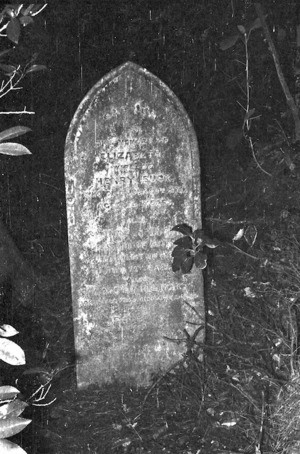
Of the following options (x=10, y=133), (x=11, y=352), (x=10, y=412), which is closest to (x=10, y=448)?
(x=10, y=412)

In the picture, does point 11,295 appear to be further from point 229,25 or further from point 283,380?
point 229,25

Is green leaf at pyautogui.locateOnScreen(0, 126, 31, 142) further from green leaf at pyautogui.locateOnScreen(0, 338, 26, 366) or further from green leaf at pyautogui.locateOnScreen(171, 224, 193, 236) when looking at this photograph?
green leaf at pyautogui.locateOnScreen(171, 224, 193, 236)

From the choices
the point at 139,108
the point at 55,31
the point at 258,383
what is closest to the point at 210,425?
the point at 258,383

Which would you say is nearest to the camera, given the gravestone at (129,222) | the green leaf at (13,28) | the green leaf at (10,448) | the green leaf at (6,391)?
the green leaf at (10,448)

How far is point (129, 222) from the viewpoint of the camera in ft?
9.59

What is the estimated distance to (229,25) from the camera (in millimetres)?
4484

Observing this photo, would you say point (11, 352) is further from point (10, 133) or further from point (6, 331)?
point (10, 133)

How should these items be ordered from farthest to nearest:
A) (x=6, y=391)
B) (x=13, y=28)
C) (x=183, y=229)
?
(x=183, y=229)
(x=13, y=28)
(x=6, y=391)

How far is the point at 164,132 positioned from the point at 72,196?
46cm

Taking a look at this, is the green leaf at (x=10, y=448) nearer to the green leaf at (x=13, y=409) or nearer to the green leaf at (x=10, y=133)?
the green leaf at (x=13, y=409)

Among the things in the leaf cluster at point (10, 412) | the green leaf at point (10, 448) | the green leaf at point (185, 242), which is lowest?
the green leaf at point (10, 448)

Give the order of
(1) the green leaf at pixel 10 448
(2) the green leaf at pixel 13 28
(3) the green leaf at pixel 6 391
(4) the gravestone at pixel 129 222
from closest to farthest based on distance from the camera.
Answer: (1) the green leaf at pixel 10 448 < (3) the green leaf at pixel 6 391 < (2) the green leaf at pixel 13 28 < (4) the gravestone at pixel 129 222

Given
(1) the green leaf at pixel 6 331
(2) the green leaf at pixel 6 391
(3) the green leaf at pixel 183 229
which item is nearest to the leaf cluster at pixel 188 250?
(3) the green leaf at pixel 183 229

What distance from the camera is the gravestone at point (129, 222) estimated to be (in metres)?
2.85
